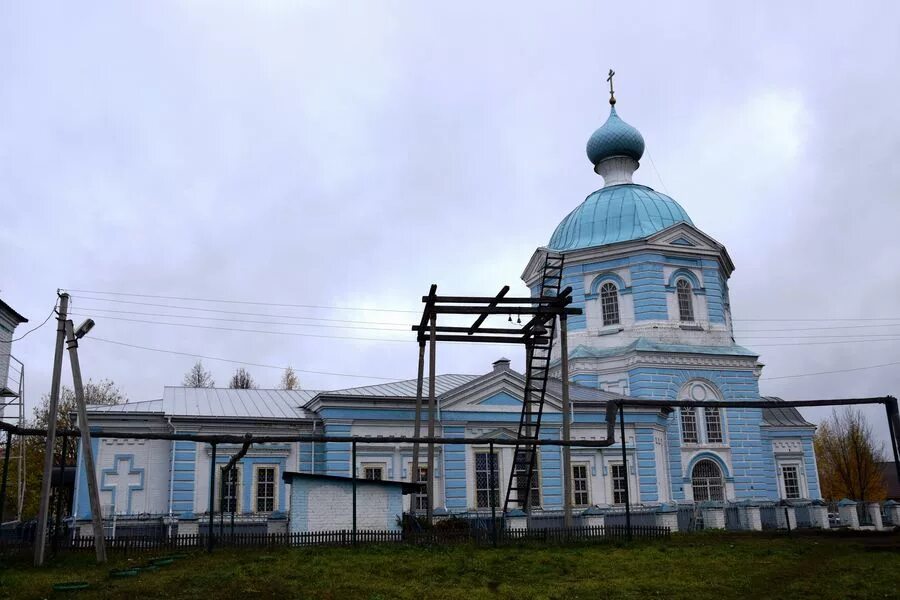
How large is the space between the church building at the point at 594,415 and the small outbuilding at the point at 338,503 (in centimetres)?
400

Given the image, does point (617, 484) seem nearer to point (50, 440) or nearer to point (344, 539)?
point (344, 539)

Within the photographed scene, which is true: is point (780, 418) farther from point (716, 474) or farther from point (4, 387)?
point (4, 387)

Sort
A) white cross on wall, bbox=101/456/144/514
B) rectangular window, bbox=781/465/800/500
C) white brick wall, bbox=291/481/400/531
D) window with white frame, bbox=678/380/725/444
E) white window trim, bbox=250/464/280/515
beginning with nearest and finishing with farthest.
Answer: white brick wall, bbox=291/481/400/531
white cross on wall, bbox=101/456/144/514
white window trim, bbox=250/464/280/515
window with white frame, bbox=678/380/725/444
rectangular window, bbox=781/465/800/500

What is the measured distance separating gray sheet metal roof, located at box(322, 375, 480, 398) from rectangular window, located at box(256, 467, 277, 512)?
2903 mm

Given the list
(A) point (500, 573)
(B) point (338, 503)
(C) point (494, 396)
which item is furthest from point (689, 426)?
(A) point (500, 573)

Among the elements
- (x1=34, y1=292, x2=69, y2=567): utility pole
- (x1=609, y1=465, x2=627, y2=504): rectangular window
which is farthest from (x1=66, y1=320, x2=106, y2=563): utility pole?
(x1=609, y1=465, x2=627, y2=504): rectangular window

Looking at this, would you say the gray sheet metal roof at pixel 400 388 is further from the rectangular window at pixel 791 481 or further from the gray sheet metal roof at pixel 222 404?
the rectangular window at pixel 791 481

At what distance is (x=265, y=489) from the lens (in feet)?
80.7

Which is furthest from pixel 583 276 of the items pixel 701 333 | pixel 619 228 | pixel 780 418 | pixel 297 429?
pixel 297 429

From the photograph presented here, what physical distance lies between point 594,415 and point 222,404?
12.0m

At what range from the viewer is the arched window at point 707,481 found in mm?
30062

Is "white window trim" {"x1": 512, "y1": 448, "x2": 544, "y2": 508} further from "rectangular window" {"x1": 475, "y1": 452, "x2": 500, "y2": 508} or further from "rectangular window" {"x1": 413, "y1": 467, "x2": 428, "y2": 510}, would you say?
"rectangular window" {"x1": 413, "y1": 467, "x2": 428, "y2": 510}

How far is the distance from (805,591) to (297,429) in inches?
662

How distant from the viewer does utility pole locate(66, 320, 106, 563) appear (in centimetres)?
1341
